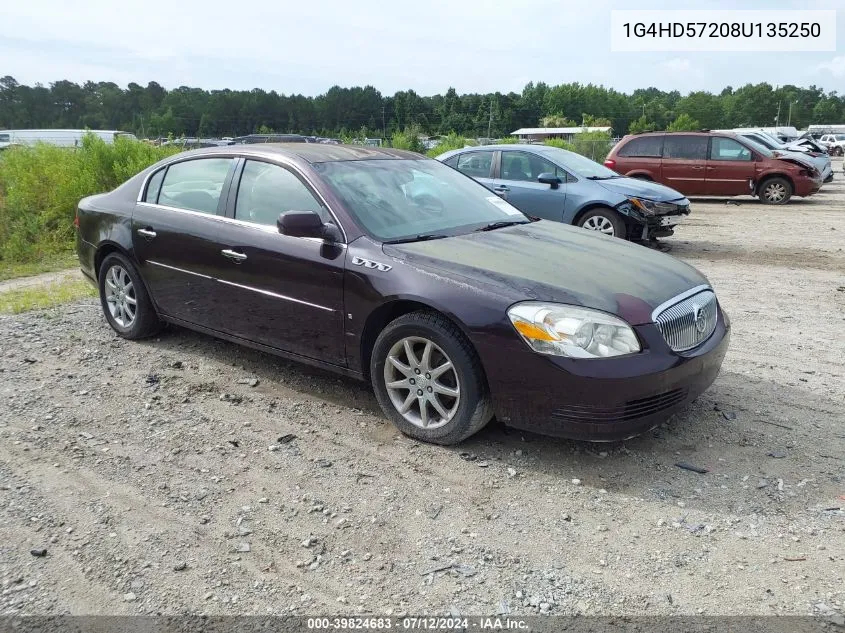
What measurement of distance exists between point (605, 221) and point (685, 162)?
808cm

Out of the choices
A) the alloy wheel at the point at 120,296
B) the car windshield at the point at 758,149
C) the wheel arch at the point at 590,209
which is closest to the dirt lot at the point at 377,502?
the alloy wheel at the point at 120,296

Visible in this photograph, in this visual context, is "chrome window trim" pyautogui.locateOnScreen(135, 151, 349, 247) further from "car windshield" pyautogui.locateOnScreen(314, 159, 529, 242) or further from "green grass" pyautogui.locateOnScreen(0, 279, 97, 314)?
"green grass" pyautogui.locateOnScreen(0, 279, 97, 314)

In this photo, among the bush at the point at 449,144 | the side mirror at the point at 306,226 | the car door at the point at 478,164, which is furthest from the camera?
the bush at the point at 449,144

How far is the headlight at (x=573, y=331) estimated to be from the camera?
→ 11.3 ft

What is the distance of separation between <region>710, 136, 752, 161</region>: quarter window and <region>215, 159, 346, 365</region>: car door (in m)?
14.6

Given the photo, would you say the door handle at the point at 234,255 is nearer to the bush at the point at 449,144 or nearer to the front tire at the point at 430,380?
the front tire at the point at 430,380

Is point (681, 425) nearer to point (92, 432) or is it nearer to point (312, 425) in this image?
point (312, 425)

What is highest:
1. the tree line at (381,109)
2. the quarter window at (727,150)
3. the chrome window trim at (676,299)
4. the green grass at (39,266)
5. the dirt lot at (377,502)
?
the tree line at (381,109)

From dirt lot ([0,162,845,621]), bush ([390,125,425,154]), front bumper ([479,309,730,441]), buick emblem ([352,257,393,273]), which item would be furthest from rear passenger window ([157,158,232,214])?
bush ([390,125,425,154])

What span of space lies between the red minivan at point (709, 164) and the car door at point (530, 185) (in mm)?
6832

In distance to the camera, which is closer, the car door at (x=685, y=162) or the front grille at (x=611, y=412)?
the front grille at (x=611, y=412)

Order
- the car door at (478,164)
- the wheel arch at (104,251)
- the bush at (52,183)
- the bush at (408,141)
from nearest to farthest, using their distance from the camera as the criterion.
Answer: the wheel arch at (104,251)
the car door at (478,164)
the bush at (52,183)
the bush at (408,141)

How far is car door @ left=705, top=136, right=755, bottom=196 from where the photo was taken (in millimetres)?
16609

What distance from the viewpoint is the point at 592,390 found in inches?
134
